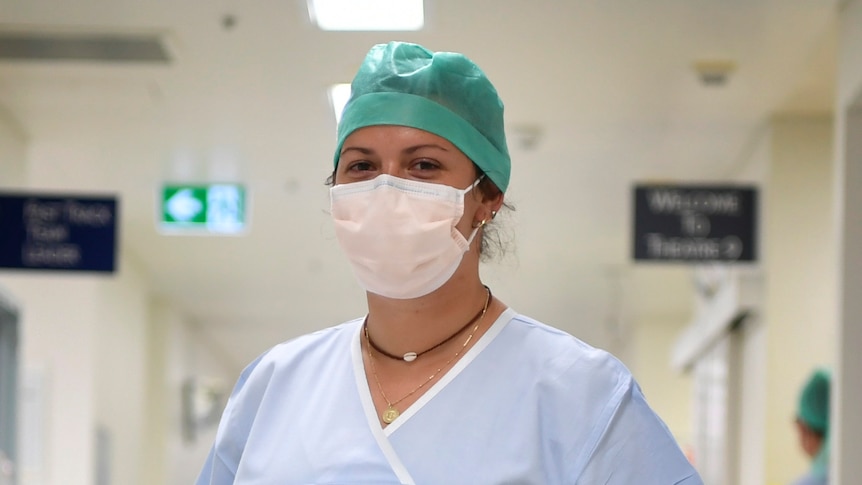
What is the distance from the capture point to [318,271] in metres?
11.8

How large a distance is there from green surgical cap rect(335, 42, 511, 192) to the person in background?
4233mm

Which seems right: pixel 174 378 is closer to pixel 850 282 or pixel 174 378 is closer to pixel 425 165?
pixel 850 282

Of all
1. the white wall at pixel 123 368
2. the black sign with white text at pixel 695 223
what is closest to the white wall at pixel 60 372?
the white wall at pixel 123 368

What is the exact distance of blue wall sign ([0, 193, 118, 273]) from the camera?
7.17 metres

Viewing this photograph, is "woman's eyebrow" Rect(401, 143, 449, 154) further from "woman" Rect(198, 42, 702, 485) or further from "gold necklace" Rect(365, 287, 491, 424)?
"gold necklace" Rect(365, 287, 491, 424)

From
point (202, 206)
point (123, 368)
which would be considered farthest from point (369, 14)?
point (123, 368)

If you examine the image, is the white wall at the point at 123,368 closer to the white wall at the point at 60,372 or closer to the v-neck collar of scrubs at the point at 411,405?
the white wall at the point at 60,372

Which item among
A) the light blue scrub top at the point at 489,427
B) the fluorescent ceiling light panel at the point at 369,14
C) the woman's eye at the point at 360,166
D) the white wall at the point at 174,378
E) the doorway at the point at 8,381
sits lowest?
the white wall at the point at 174,378

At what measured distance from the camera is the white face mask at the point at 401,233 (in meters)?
1.81

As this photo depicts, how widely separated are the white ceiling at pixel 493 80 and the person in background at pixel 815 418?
1489 mm

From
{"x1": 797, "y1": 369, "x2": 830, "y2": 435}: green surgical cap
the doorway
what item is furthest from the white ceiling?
{"x1": 797, "y1": 369, "x2": 830, "y2": 435}: green surgical cap

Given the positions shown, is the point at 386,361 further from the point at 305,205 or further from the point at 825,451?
the point at 305,205

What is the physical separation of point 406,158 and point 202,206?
277 inches

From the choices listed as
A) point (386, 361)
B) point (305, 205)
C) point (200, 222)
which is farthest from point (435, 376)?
point (305, 205)
